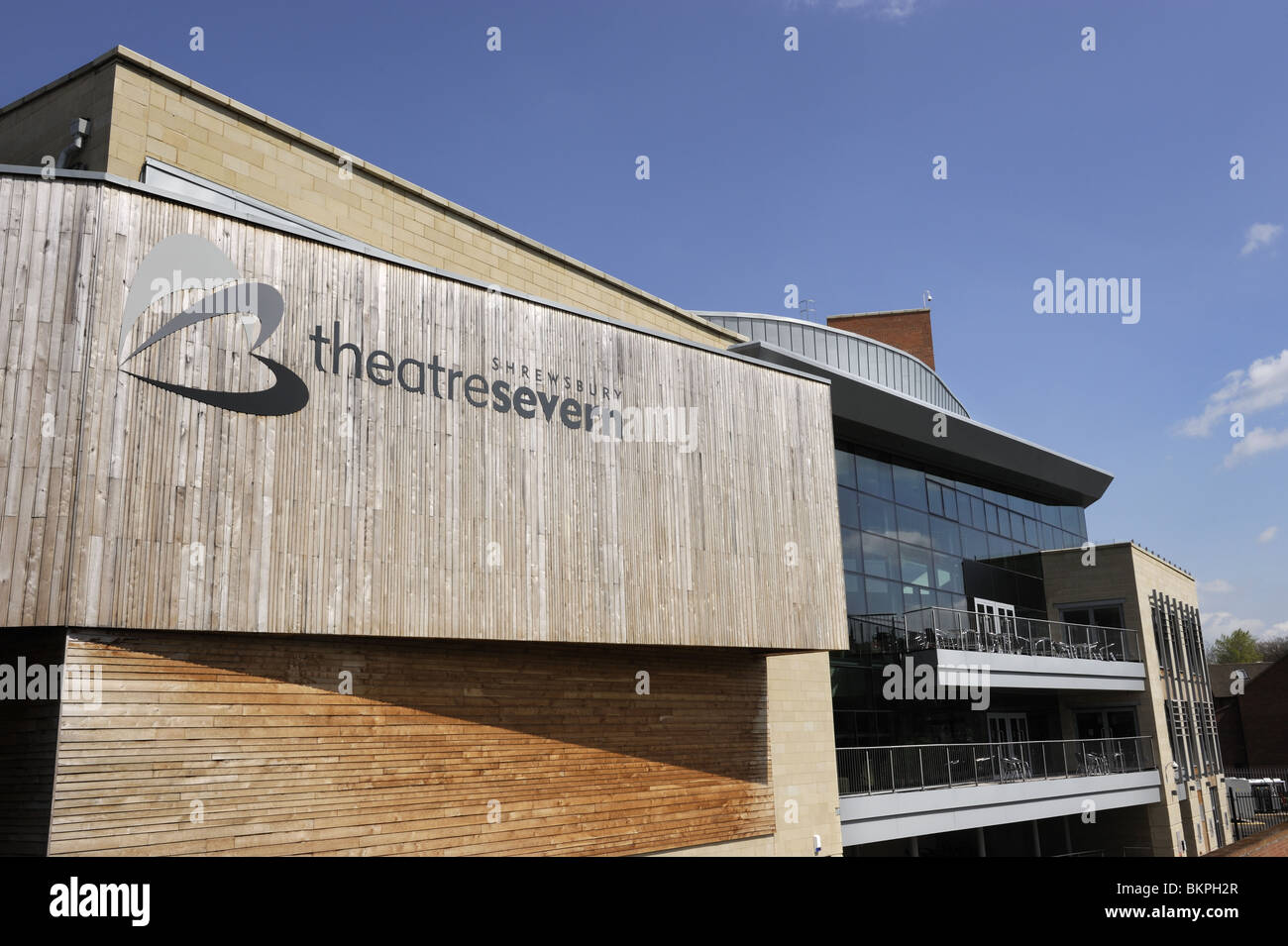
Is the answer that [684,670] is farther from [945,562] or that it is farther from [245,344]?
[945,562]

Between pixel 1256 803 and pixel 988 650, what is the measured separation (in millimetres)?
31433

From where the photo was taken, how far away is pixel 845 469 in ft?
78.5

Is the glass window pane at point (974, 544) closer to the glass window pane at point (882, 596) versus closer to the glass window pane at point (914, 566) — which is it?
the glass window pane at point (914, 566)

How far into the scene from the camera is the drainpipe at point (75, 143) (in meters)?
12.2

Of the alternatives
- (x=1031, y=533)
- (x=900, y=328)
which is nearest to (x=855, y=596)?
(x=1031, y=533)

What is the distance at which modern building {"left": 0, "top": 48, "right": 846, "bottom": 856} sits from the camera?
10219 millimetres

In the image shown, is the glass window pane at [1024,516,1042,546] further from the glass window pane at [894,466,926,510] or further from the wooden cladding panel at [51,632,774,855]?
the wooden cladding panel at [51,632,774,855]

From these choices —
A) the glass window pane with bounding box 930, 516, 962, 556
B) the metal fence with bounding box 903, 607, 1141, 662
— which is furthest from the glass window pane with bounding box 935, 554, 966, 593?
the metal fence with bounding box 903, 607, 1141, 662

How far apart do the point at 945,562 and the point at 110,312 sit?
22419 millimetres

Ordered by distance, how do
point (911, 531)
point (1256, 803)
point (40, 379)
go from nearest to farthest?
point (40, 379), point (911, 531), point (1256, 803)

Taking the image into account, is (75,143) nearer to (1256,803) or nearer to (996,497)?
(996,497)

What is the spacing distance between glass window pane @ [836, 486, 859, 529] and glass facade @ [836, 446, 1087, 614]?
0.08 ft

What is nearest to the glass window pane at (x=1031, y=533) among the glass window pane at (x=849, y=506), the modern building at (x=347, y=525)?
the glass window pane at (x=849, y=506)
